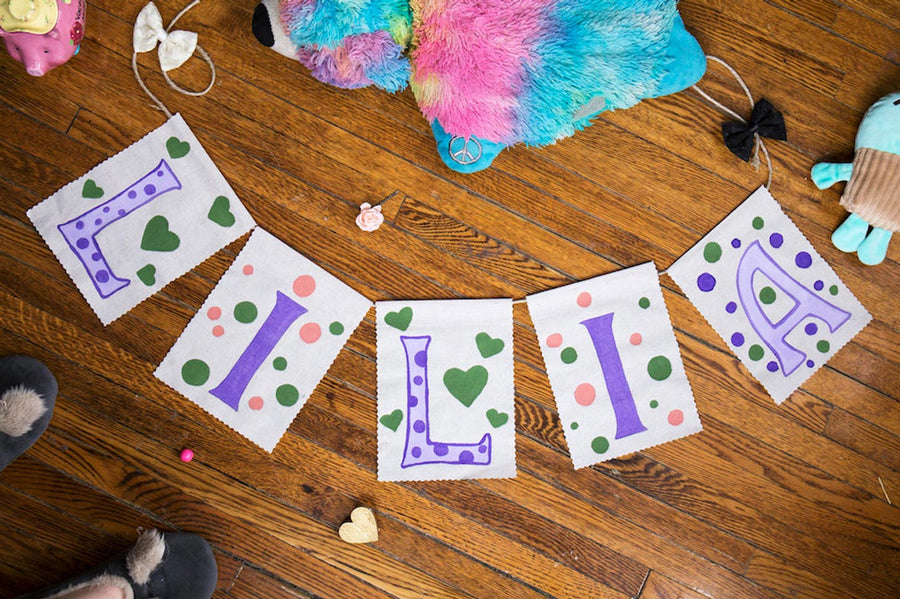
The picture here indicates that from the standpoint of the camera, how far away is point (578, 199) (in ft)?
3.87

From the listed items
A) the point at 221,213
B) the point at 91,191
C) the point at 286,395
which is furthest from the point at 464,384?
the point at 91,191

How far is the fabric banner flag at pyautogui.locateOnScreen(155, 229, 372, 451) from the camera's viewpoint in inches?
44.8

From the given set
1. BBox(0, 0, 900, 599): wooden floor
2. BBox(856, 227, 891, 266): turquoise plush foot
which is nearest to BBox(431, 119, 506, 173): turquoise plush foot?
BBox(0, 0, 900, 599): wooden floor

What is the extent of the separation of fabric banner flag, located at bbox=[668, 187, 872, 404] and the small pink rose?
1.83 feet

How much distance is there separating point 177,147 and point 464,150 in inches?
20.8

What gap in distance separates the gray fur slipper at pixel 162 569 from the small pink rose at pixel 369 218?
2.09 feet

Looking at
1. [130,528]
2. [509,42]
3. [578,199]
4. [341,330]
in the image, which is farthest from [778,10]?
[130,528]

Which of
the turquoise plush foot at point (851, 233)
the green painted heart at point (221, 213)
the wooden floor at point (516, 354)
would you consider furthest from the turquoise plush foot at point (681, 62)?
the green painted heart at point (221, 213)

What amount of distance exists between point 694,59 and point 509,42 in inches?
16.2

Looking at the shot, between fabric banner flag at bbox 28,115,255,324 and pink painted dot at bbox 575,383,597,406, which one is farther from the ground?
fabric banner flag at bbox 28,115,255,324

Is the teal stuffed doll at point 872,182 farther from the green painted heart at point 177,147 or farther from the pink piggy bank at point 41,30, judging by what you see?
the pink piggy bank at point 41,30

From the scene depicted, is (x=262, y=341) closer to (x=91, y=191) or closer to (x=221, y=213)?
(x=221, y=213)

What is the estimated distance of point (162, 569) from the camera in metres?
1.11

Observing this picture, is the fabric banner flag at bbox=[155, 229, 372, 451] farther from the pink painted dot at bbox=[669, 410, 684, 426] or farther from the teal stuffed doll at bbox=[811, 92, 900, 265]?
the teal stuffed doll at bbox=[811, 92, 900, 265]
